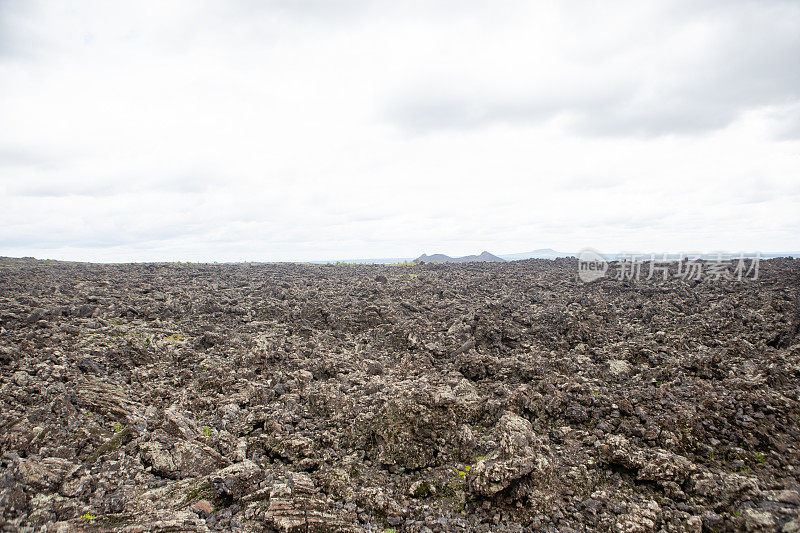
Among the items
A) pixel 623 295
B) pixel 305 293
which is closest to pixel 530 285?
pixel 623 295

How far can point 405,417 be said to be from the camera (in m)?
9.70

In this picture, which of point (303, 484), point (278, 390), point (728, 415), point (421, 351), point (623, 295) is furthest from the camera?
point (623, 295)

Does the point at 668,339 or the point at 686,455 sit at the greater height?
the point at 668,339

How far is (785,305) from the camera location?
15242 mm

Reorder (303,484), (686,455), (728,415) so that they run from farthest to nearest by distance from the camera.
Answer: (728,415) → (686,455) → (303,484)

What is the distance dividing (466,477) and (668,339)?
977 cm

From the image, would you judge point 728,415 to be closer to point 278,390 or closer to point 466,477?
point 466,477

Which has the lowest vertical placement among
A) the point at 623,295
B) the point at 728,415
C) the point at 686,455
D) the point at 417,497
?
the point at 417,497

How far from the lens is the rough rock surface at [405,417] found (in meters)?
7.16

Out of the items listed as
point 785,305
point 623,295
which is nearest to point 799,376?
point 785,305

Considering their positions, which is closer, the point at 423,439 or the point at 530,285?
the point at 423,439

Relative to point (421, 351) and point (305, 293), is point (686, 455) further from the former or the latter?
point (305, 293)

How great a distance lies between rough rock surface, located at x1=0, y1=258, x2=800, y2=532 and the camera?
716 cm

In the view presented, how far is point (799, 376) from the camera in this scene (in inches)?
412
